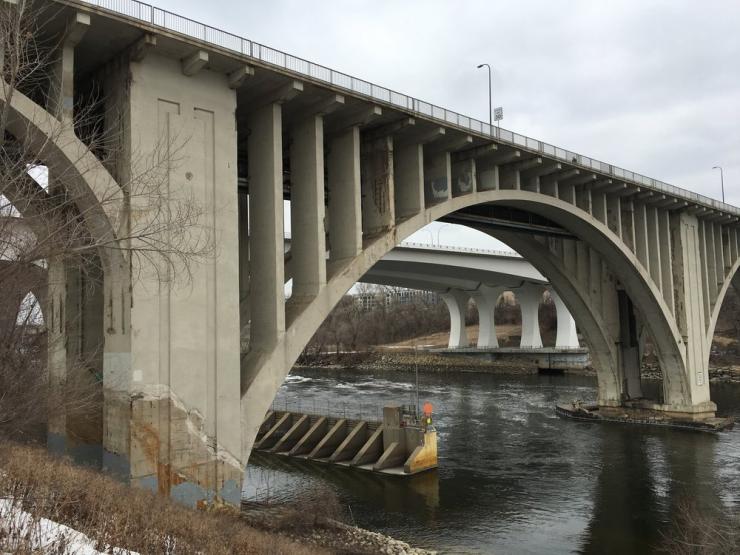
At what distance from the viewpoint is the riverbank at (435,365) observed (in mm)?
57781

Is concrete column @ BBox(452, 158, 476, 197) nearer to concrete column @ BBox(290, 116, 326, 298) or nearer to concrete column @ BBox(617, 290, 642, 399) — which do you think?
concrete column @ BBox(290, 116, 326, 298)

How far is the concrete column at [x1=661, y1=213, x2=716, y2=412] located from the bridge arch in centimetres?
11

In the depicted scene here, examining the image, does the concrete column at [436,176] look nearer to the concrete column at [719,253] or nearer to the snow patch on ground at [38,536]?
the snow patch on ground at [38,536]

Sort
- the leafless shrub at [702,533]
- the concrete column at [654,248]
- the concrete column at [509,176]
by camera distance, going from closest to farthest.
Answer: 1. the leafless shrub at [702,533]
2. the concrete column at [509,176]
3. the concrete column at [654,248]

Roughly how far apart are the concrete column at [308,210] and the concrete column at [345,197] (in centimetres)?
109

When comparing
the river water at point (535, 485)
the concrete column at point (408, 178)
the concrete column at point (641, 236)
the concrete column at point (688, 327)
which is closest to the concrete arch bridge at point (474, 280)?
the concrete column at point (688, 327)

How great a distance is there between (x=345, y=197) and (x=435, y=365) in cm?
5718

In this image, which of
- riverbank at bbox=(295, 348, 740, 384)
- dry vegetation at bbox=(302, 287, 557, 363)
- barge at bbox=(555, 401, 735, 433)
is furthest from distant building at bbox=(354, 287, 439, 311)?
barge at bbox=(555, 401, 735, 433)

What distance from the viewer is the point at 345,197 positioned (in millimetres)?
17469

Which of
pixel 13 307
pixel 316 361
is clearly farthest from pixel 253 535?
pixel 316 361

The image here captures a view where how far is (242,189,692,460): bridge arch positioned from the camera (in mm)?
14578

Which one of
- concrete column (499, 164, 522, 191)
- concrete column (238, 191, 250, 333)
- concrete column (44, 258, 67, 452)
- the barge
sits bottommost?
the barge

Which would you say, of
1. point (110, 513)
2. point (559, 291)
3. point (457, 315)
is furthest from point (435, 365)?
point (110, 513)

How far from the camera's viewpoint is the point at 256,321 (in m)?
15.1
